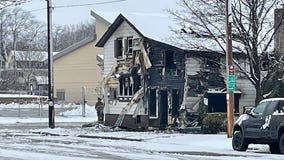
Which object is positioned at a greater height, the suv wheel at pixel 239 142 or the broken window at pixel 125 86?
the broken window at pixel 125 86

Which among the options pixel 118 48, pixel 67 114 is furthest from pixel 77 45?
pixel 118 48

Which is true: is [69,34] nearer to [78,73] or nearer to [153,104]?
[78,73]

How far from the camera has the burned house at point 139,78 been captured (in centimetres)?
3781

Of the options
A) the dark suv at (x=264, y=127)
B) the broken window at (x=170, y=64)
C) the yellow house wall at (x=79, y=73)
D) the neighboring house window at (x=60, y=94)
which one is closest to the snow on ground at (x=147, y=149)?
the dark suv at (x=264, y=127)

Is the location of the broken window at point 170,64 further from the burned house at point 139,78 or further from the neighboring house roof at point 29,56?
the neighboring house roof at point 29,56

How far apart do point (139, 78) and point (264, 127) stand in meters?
18.1

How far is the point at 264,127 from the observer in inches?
897

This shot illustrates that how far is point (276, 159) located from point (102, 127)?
22844 millimetres

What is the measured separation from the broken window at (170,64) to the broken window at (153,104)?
151cm

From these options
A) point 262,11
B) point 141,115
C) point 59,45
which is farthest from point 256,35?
point 59,45

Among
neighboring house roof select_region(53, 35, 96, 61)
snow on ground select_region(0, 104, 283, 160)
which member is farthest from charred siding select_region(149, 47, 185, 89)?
neighboring house roof select_region(53, 35, 96, 61)

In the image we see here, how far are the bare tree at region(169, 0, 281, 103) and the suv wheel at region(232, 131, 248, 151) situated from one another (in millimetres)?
8646

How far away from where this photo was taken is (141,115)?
3953 centimetres

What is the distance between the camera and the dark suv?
72.7 ft
